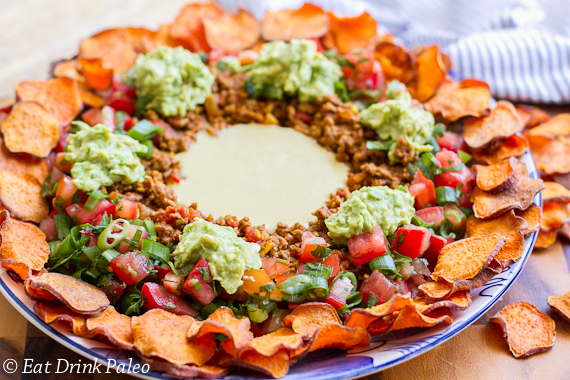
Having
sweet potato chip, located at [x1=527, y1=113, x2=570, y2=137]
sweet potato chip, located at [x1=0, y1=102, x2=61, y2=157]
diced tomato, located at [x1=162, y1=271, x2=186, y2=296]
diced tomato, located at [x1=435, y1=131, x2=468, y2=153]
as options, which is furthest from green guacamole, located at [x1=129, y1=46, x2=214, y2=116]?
sweet potato chip, located at [x1=527, y1=113, x2=570, y2=137]

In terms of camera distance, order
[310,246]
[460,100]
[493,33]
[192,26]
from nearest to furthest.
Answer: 1. [310,246]
2. [460,100]
3. [192,26]
4. [493,33]

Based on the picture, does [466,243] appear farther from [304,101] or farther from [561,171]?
[304,101]

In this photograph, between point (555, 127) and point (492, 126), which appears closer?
point (492, 126)

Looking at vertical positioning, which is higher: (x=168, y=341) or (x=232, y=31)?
(x=232, y=31)

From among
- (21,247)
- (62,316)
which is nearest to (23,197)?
(21,247)

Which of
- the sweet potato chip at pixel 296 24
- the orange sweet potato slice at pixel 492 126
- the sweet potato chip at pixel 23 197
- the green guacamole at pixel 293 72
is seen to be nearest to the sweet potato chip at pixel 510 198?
the orange sweet potato slice at pixel 492 126

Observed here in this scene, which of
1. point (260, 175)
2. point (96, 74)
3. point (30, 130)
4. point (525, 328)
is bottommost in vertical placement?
point (525, 328)

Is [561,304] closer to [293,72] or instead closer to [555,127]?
[555,127]
